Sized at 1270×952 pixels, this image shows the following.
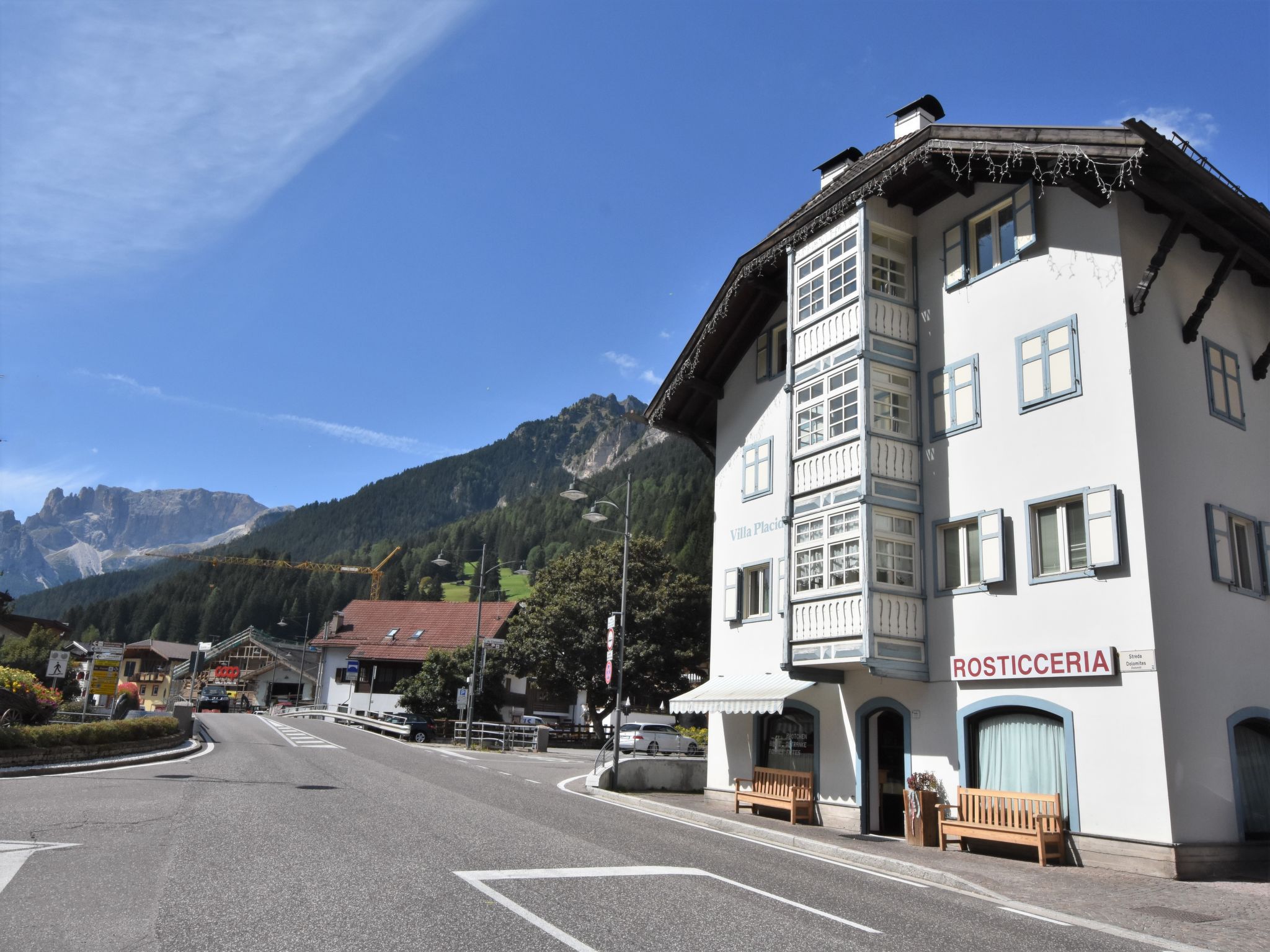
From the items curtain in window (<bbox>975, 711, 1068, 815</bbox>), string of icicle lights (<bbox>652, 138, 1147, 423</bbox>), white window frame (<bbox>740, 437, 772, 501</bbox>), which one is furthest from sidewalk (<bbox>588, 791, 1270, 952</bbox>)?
string of icicle lights (<bbox>652, 138, 1147, 423</bbox>)

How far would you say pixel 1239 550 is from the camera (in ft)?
55.3

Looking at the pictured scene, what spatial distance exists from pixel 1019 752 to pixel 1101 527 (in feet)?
13.6

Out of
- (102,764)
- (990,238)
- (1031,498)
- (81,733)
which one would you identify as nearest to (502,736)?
(81,733)

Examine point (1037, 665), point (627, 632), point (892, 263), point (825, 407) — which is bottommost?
point (1037, 665)

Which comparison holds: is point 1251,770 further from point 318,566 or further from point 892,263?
point 318,566

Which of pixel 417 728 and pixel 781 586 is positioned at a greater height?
pixel 781 586

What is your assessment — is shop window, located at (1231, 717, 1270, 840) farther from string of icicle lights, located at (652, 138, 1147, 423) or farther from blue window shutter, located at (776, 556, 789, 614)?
string of icicle lights, located at (652, 138, 1147, 423)

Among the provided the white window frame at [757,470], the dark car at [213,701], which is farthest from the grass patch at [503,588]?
the white window frame at [757,470]

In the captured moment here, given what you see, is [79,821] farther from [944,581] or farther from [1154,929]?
[944,581]

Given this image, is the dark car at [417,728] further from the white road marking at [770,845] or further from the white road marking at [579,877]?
the white road marking at [579,877]

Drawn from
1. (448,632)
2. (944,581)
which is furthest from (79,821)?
(448,632)

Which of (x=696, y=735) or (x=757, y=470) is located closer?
(x=757, y=470)

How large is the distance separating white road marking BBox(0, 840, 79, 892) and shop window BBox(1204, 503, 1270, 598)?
17.4 m

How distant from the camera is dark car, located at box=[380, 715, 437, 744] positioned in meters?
46.3
